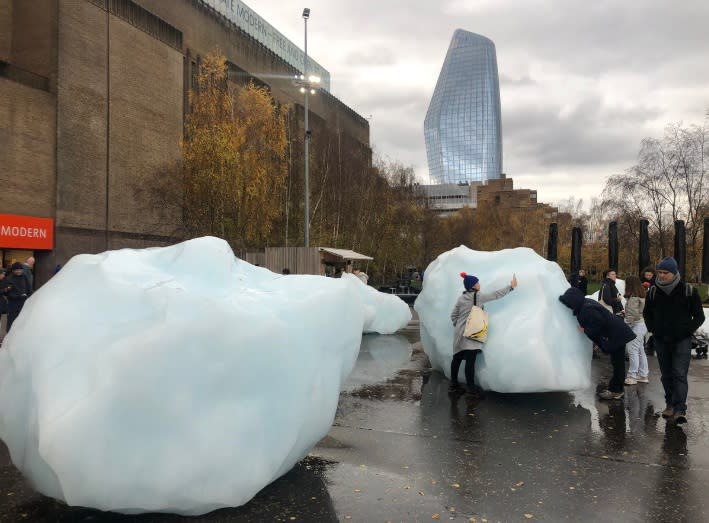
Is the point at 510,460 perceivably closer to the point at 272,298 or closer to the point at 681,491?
the point at 681,491

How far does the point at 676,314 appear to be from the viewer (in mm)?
6609

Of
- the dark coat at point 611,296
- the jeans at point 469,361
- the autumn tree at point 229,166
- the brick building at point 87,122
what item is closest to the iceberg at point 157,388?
the jeans at point 469,361

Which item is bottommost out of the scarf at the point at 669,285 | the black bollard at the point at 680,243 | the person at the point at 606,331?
the person at the point at 606,331

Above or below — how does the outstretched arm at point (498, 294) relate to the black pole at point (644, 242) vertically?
below

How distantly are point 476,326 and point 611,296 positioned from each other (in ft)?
12.8

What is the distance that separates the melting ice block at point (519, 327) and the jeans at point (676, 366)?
3.88 ft

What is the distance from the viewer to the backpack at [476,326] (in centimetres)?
790

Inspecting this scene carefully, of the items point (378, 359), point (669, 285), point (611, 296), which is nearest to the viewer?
point (669, 285)

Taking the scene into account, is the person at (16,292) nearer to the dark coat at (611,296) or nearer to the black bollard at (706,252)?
the dark coat at (611,296)

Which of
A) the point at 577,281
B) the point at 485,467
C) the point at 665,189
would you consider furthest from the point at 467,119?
the point at 485,467

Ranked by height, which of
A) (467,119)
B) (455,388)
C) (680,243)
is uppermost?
(467,119)

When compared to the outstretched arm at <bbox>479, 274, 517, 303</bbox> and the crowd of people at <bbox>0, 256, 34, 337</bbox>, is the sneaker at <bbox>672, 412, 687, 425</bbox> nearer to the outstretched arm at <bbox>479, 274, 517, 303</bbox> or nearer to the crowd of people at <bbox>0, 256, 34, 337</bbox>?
the outstretched arm at <bbox>479, 274, 517, 303</bbox>

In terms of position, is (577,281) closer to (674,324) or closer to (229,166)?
(674,324)

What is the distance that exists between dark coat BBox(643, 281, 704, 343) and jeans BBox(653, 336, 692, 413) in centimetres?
9
